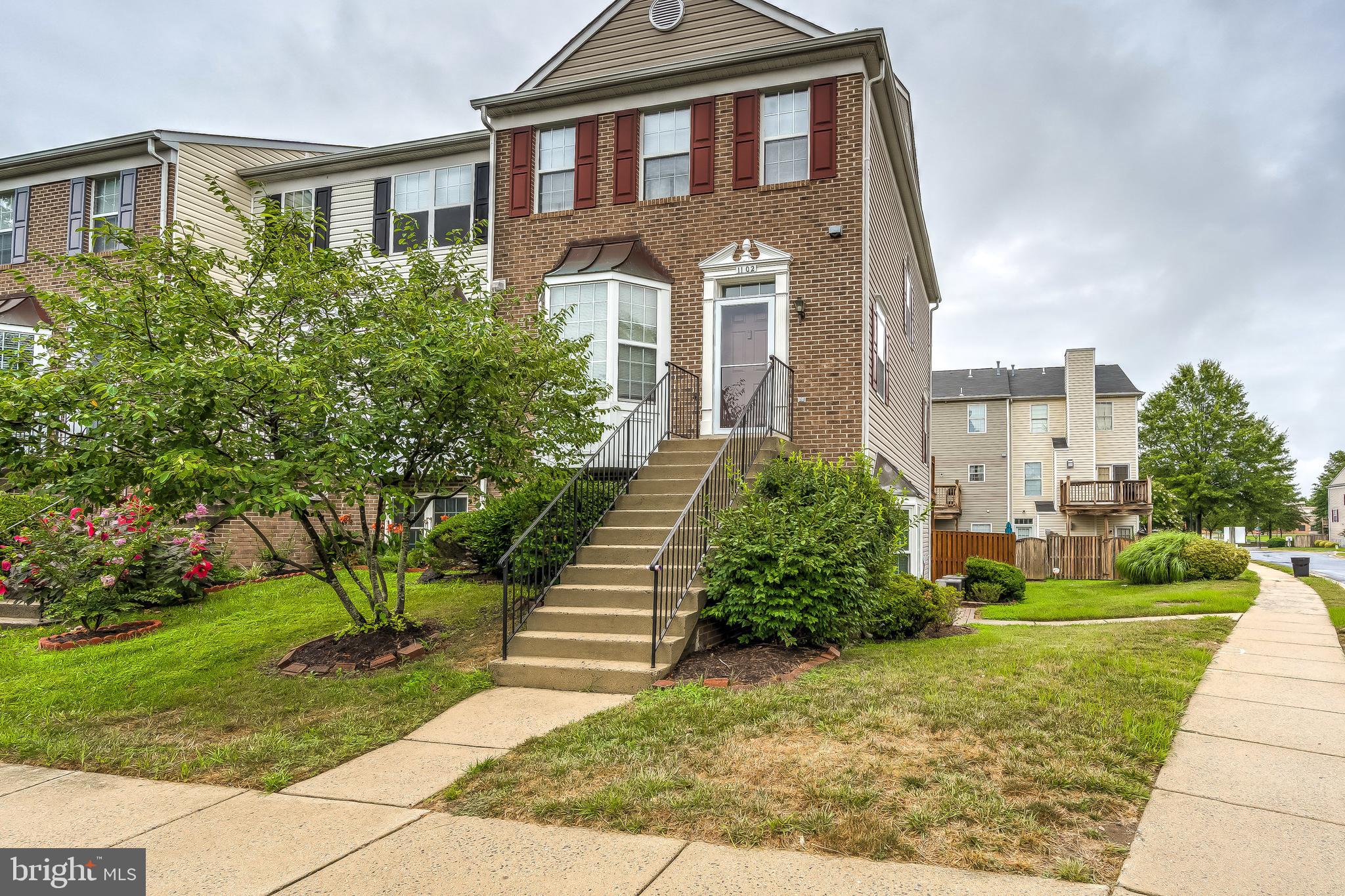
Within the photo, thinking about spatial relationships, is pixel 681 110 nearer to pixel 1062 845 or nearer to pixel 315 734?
pixel 315 734

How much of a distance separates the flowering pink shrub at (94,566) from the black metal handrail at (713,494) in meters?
5.79

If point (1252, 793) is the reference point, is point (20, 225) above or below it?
above

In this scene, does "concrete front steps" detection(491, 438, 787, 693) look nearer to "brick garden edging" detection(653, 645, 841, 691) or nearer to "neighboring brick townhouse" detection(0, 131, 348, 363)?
"brick garden edging" detection(653, 645, 841, 691)

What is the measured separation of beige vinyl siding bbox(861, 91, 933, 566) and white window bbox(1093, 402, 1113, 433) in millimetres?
18605

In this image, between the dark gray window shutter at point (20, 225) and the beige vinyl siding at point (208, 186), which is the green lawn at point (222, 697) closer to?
the beige vinyl siding at point (208, 186)

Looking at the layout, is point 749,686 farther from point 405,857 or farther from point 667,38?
point 667,38

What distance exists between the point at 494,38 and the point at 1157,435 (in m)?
34.9

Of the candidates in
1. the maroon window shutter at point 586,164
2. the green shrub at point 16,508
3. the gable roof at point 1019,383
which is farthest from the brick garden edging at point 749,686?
the gable roof at point 1019,383

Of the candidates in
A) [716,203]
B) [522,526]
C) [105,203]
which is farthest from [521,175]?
[105,203]

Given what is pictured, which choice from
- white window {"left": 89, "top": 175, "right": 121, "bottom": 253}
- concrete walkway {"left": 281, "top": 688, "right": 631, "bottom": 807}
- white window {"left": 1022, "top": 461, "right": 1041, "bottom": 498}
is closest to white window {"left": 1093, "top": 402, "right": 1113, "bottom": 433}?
white window {"left": 1022, "top": 461, "right": 1041, "bottom": 498}

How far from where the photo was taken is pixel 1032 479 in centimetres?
3412

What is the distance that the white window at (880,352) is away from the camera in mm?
11727

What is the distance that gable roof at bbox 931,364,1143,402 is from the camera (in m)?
34.1

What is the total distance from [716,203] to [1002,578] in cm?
971
